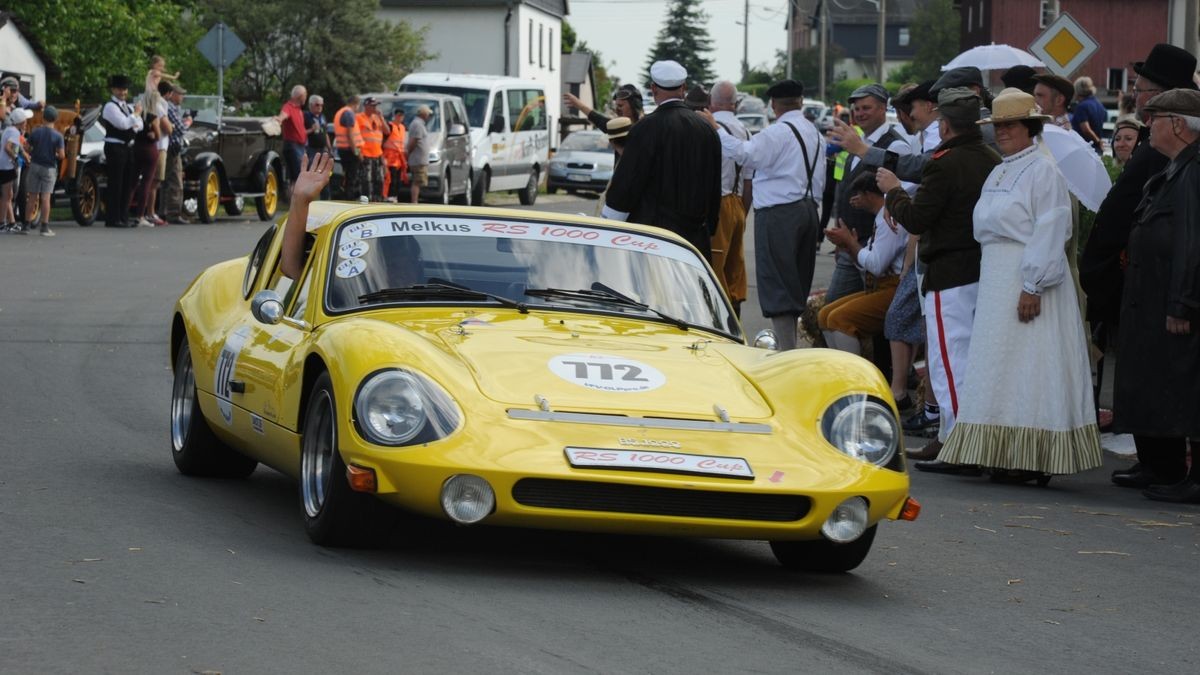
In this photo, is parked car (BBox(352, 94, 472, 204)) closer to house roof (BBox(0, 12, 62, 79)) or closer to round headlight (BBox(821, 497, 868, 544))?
house roof (BBox(0, 12, 62, 79))

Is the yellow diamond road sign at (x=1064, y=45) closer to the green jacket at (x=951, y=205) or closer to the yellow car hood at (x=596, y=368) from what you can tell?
the green jacket at (x=951, y=205)

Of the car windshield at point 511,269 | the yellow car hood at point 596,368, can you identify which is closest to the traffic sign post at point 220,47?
the car windshield at point 511,269

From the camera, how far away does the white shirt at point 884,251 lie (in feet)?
37.6

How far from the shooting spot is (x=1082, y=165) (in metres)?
10.8

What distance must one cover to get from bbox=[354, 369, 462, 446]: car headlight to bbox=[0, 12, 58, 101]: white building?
4069cm

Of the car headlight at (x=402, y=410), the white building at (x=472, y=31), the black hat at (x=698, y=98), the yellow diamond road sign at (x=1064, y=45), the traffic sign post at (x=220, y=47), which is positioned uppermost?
the white building at (x=472, y=31)

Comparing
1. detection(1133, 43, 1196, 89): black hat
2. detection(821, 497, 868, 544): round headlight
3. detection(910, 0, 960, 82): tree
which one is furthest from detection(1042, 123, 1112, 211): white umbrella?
detection(910, 0, 960, 82): tree

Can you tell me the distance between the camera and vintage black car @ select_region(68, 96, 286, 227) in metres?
27.6

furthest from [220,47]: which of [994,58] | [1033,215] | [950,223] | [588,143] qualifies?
[1033,215]

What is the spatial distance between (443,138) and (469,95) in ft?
14.3

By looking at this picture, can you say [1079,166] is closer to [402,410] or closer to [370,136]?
[402,410]

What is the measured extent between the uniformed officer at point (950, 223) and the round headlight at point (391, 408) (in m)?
4.09

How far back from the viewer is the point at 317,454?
6832 mm

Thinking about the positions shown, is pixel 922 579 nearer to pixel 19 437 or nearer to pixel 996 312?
pixel 996 312
